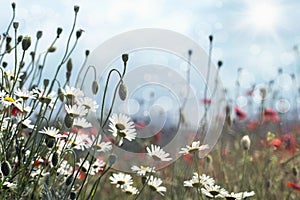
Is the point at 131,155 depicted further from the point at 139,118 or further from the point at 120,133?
the point at 120,133

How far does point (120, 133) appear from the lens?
55.6 inches

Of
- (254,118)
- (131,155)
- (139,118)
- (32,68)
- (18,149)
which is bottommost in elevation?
(18,149)

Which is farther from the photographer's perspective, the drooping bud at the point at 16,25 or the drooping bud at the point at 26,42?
the drooping bud at the point at 16,25

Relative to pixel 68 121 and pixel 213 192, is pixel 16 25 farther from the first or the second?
pixel 213 192

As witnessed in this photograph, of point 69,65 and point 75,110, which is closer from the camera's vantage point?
point 75,110

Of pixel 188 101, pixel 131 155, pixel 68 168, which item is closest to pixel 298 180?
pixel 188 101

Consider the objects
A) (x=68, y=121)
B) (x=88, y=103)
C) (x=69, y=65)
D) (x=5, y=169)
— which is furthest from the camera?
(x=69, y=65)

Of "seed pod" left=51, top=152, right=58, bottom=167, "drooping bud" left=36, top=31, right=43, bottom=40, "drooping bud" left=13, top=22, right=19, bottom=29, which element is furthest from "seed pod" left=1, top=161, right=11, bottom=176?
"drooping bud" left=36, top=31, right=43, bottom=40

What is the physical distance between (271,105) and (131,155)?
4.16 feet

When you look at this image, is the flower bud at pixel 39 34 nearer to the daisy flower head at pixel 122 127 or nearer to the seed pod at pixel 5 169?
the daisy flower head at pixel 122 127

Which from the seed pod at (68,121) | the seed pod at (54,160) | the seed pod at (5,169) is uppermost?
the seed pod at (68,121)

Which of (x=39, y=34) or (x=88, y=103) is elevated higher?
(x=39, y=34)

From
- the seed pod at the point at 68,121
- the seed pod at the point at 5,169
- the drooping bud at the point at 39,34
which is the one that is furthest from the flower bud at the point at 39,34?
the seed pod at the point at 5,169

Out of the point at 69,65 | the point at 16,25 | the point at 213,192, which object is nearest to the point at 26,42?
the point at 16,25
